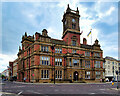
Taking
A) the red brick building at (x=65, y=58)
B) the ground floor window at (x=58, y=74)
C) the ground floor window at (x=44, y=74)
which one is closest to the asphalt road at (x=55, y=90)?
the red brick building at (x=65, y=58)

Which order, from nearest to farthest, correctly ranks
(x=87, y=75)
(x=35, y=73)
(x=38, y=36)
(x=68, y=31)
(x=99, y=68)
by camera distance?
(x=35, y=73) < (x=38, y=36) < (x=68, y=31) < (x=87, y=75) < (x=99, y=68)

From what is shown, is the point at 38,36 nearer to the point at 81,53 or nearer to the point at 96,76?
the point at 81,53

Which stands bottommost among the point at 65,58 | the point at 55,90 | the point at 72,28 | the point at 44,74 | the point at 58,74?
the point at 58,74

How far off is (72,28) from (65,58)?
11781 millimetres

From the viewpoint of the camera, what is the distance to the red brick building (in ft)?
124

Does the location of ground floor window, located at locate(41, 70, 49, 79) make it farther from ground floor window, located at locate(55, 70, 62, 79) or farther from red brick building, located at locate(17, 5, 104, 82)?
ground floor window, located at locate(55, 70, 62, 79)

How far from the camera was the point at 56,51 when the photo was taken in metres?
41.0

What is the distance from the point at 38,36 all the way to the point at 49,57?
774cm

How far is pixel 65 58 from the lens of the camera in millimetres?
42156

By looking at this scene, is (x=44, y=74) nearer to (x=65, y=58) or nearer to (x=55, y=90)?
(x=65, y=58)

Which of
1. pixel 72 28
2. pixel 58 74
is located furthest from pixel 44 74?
pixel 72 28

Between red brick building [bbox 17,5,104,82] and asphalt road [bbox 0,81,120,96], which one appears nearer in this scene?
asphalt road [bbox 0,81,120,96]

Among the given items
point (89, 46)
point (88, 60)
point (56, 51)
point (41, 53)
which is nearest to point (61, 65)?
point (56, 51)

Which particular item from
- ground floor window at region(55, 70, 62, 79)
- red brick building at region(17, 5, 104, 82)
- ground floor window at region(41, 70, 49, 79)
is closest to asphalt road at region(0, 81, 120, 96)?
red brick building at region(17, 5, 104, 82)
